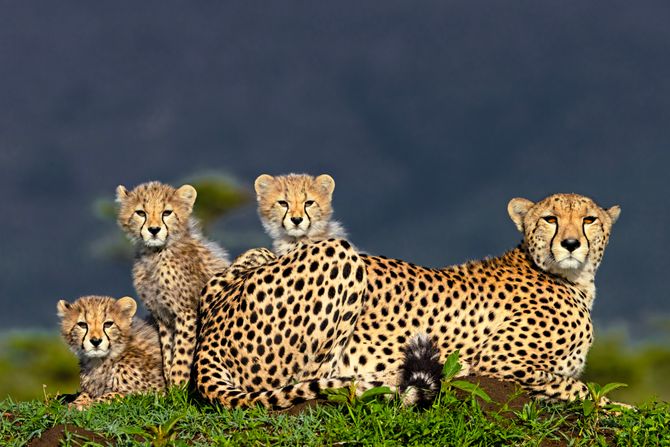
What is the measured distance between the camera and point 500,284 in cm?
561

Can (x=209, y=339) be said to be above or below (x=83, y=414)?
above

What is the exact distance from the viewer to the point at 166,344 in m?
6.25

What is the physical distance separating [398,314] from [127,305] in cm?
211

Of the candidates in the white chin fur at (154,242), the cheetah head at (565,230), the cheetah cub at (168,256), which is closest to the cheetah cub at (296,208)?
the cheetah cub at (168,256)

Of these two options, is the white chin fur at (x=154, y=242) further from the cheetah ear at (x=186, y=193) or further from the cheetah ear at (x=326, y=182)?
the cheetah ear at (x=326, y=182)

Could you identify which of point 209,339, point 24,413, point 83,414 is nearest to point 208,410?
point 209,339

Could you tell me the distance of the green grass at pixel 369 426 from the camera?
15.2 feet

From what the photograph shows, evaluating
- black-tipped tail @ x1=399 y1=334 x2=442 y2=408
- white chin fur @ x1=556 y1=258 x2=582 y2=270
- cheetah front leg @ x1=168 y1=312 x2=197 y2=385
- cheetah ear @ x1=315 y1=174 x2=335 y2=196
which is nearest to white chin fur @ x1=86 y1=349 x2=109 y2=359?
cheetah front leg @ x1=168 y1=312 x2=197 y2=385

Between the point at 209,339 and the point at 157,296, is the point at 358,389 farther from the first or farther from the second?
the point at 157,296

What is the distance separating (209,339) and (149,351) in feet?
4.62

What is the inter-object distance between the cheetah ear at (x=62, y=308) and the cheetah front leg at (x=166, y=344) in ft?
2.25

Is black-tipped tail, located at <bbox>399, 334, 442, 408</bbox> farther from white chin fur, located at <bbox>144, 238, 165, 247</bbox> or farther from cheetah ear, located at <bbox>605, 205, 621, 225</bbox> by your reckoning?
white chin fur, located at <bbox>144, 238, 165, 247</bbox>

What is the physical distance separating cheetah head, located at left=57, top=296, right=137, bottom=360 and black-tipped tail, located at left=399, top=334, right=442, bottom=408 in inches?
89.8

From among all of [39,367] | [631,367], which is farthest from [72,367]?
[631,367]
